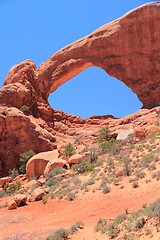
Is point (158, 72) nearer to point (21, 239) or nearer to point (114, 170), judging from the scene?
point (114, 170)

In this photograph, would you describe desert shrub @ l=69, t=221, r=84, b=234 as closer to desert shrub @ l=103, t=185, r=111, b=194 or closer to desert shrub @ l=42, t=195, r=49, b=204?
desert shrub @ l=103, t=185, r=111, b=194

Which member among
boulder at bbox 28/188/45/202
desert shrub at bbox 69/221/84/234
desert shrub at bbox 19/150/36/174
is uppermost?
desert shrub at bbox 19/150/36/174

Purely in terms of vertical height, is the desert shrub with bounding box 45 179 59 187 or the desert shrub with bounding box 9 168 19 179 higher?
the desert shrub with bounding box 9 168 19 179

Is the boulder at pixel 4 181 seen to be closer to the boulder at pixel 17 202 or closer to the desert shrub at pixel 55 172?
the desert shrub at pixel 55 172

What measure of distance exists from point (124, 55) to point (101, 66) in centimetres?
266

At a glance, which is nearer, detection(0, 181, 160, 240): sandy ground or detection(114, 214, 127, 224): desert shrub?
detection(114, 214, 127, 224): desert shrub

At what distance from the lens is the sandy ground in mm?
10695

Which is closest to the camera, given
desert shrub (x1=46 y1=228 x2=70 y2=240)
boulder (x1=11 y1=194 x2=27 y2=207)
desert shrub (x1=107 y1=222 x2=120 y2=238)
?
desert shrub (x1=107 y1=222 x2=120 y2=238)

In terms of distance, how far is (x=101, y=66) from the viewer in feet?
124

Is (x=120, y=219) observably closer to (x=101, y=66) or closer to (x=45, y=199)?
(x=45, y=199)

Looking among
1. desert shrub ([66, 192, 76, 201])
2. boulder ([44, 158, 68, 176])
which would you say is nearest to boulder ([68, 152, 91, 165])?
boulder ([44, 158, 68, 176])

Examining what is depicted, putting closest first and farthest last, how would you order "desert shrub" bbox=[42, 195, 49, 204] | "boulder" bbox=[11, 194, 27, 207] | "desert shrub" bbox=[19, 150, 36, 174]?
1. "desert shrub" bbox=[42, 195, 49, 204]
2. "boulder" bbox=[11, 194, 27, 207]
3. "desert shrub" bbox=[19, 150, 36, 174]

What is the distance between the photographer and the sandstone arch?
35.6 metres

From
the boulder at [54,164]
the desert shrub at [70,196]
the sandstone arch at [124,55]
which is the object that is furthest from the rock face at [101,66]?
the desert shrub at [70,196]
